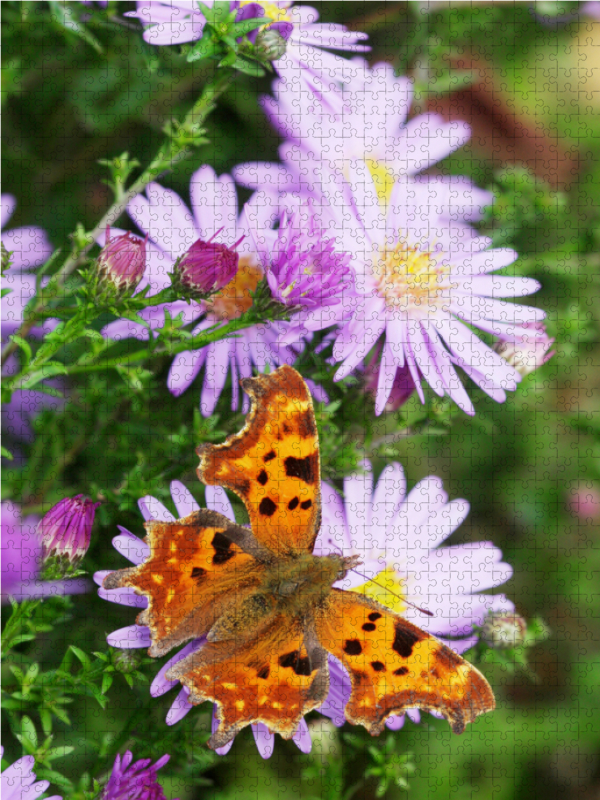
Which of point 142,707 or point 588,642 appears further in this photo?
point 588,642

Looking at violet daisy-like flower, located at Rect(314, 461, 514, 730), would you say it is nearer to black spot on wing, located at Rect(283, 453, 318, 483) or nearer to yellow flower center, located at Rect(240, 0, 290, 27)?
black spot on wing, located at Rect(283, 453, 318, 483)

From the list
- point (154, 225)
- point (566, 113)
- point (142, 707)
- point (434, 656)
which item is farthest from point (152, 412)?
point (566, 113)

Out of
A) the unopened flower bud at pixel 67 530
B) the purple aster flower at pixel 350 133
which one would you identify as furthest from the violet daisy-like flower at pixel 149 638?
the purple aster flower at pixel 350 133

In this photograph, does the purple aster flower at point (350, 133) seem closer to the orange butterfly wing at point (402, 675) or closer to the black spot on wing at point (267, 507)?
the black spot on wing at point (267, 507)

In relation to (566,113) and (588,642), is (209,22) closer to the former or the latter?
(566,113)

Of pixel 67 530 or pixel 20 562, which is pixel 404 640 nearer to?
pixel 67 530
